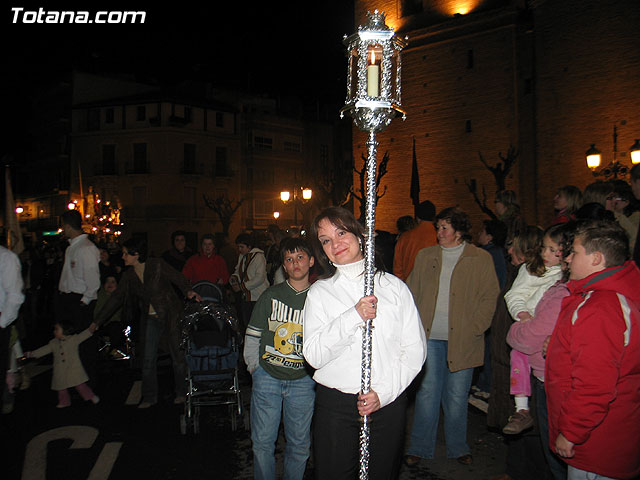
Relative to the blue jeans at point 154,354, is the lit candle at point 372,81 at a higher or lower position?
higher

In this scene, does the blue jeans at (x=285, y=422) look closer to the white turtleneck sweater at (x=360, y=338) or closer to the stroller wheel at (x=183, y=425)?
the white turtleneck sweater at (x=360, y=338)

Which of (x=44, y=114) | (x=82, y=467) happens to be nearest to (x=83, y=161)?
(x=44, y=114)

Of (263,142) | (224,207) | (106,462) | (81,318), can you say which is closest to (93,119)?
(224,207)

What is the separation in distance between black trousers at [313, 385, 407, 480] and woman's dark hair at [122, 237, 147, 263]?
5.32m

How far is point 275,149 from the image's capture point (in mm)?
50812

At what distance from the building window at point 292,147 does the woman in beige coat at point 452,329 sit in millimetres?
47267

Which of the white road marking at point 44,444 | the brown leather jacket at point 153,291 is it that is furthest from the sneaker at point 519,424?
the brown leather jacket at point 153,291

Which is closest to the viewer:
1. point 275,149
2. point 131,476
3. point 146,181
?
point 131,476

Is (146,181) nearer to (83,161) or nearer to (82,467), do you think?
(83,161)

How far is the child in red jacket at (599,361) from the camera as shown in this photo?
2.87 meters

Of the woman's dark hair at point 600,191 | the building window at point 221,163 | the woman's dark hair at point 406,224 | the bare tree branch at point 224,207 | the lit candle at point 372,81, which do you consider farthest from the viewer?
the building window at point 221,163

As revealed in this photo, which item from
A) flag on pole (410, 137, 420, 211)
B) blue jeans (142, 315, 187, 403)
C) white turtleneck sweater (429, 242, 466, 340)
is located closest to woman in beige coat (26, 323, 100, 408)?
blue jeans (142, 315, 187, 403)

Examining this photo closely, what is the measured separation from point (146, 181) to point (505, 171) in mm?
31343

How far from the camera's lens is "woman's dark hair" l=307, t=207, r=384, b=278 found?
3268 mm
